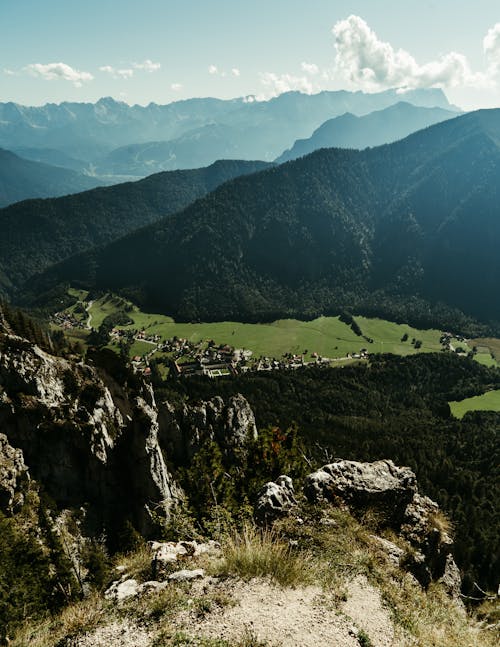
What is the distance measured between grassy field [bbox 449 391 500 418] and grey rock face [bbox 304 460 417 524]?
169823 mm

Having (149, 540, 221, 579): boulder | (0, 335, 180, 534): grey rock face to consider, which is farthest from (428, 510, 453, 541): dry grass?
(0, 335, 180, 534): grey rock face

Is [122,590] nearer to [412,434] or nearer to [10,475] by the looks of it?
[10,475]

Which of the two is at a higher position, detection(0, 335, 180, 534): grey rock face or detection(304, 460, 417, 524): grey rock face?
detection(304, 460, 417, 524): grey rock face

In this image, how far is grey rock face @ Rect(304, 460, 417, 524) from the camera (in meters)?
25.4

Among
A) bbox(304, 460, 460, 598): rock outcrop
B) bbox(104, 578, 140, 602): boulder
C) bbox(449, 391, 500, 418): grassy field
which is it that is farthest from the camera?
bbox(449, 391, 500, 418): grassy field

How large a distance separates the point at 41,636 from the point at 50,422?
38.6 meters

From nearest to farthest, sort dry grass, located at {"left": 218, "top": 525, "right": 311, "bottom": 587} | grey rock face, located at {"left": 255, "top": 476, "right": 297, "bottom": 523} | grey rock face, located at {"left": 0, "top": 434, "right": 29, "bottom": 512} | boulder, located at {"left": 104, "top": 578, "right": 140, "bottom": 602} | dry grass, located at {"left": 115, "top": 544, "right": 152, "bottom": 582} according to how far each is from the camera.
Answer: boulder, located at {"left": 104, "top": 578, "right": 140, "bottom": 602}
dry grass, located at {"left": 218, "top": 525, "right": 311, "bottom": 587}
dry grass, located at {"left": 115, "top": 544, "right": 152, "bottom": 582}
grey rock face, located at {"left": 255, "top": 476, "right": 297, "bottom": 523}
grey rock face, located at {"left": 0, "top": 434, "right": 29, "bottom": 512}

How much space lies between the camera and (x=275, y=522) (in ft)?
67.5

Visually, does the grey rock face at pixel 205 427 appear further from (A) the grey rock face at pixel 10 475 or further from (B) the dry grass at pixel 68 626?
(B) the dry grass at pixel 68 626

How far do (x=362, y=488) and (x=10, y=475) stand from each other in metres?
34.3

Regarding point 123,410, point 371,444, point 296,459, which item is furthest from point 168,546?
point 371,444

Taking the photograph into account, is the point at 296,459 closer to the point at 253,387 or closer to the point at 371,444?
the point at 371,444

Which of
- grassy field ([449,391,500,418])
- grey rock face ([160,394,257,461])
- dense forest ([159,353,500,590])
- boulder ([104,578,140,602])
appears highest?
boulder ([104,578,140,602])

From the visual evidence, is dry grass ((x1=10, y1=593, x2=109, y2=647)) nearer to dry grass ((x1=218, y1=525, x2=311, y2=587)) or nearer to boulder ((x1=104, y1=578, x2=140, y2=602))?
boulder ((x1=104, y1=578, x2=140, y2=602))
